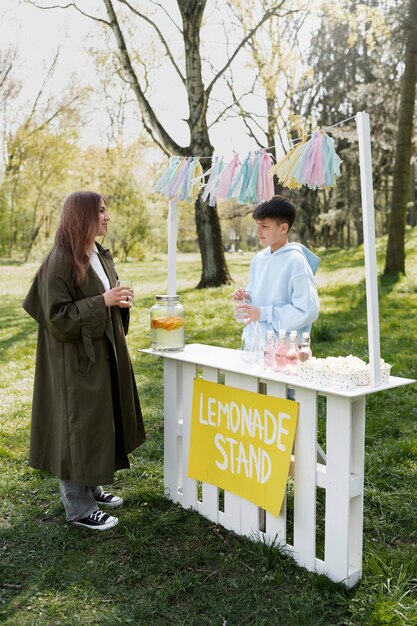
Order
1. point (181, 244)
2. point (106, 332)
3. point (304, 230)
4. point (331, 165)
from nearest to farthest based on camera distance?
point (331, 165) → point (106, 332) → point (304, 230) → point (181, 244)

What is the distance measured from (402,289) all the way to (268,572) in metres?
8.58

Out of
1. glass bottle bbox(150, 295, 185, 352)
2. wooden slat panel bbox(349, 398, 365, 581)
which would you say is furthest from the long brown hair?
wooden slat panel bbox(349, 398, 365, 581)

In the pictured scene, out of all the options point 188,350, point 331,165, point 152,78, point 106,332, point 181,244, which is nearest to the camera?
point 331,165

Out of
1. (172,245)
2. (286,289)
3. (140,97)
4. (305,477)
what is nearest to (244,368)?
(286,289)

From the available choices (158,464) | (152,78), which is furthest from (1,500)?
(152,78)

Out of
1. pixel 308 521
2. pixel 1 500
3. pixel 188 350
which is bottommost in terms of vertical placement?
pixel 1 500

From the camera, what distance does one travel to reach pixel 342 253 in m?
20.5

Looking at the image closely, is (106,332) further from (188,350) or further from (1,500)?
(1,500)

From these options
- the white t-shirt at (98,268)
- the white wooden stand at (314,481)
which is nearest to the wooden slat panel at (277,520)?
the white wooden stand at (314,481)

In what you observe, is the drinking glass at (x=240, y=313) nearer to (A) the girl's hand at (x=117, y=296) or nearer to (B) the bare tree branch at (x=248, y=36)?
(A) the girl's hand at (x=117, y=296)

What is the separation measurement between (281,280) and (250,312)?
0.80 ft

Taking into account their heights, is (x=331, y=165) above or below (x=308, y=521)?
above

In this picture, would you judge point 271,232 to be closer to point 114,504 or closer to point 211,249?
point 114,504

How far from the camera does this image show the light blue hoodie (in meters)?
3.27
